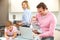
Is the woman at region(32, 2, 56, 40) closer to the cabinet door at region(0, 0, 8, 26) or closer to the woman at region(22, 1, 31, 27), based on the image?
the woman at region(22, 1, 31, 27)

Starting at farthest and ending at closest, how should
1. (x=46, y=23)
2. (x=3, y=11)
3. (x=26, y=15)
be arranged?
(x=3, y=11) < (x=26, y=15) < (x=46, y=23)

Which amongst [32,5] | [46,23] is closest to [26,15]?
[32,5]

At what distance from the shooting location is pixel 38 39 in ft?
5.75

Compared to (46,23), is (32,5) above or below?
above

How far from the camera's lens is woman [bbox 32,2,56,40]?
1.68m

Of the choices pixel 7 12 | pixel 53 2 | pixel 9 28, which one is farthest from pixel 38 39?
pixel 53 2

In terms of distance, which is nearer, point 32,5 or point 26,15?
point 26,15

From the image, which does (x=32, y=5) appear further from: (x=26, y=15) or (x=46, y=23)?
(x=46, y=23)

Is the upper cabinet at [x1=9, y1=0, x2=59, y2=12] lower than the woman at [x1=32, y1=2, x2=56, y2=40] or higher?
higher

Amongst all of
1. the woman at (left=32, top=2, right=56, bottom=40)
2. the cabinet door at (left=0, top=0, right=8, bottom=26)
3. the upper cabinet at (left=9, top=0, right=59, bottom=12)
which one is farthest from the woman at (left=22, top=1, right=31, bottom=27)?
the woman at (left=32, top=2, right=56, bottom=40)

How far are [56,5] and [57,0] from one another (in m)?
0.13

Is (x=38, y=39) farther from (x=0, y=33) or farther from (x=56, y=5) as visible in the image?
(x=56, y=5)

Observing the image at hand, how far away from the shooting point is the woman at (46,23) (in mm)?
1681

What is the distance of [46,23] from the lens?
5.66ft
